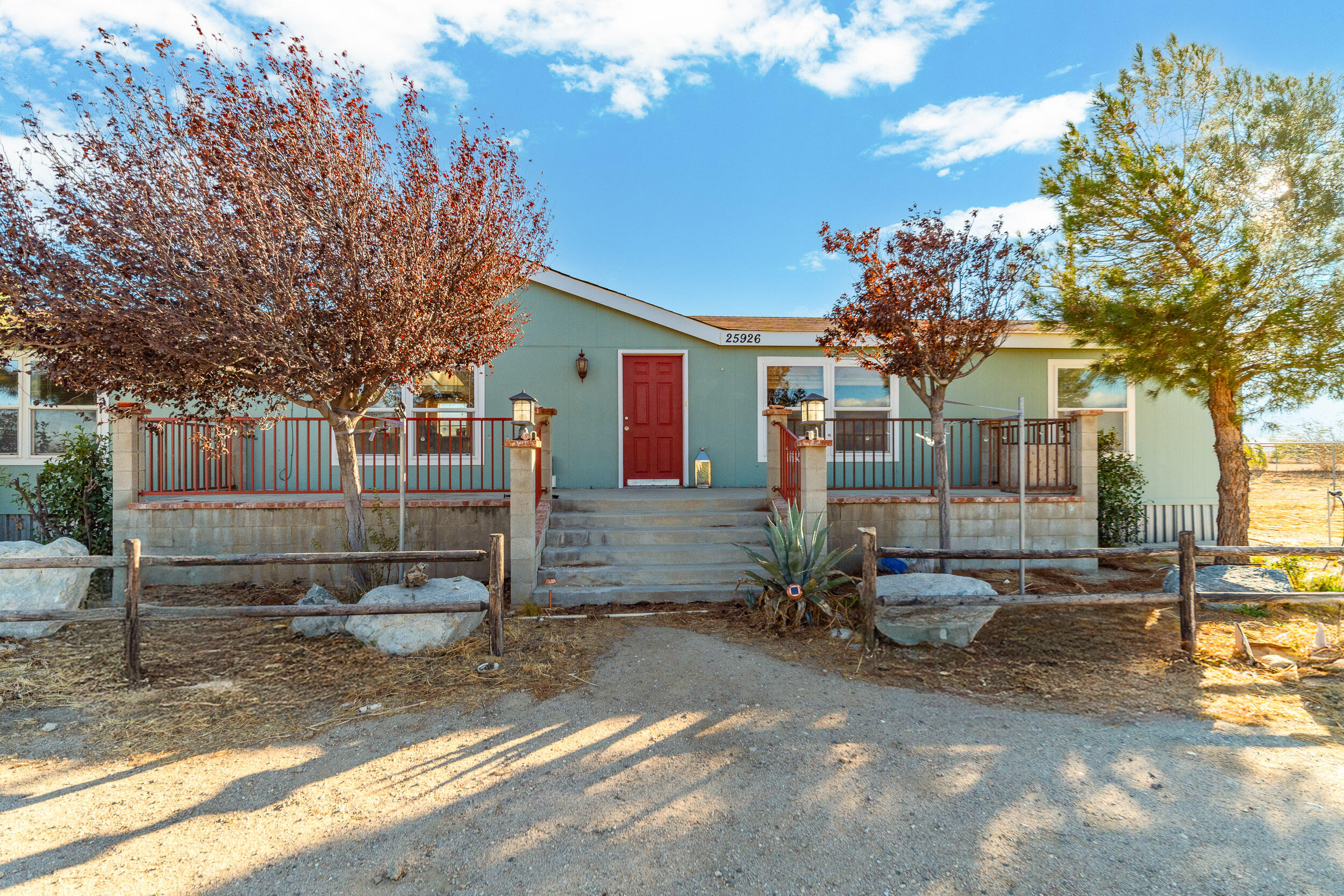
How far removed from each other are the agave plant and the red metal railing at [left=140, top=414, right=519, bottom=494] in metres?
2.97

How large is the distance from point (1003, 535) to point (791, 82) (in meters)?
7.03

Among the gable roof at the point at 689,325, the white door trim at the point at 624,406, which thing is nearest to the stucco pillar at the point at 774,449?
the white door trim at the point at 624,406

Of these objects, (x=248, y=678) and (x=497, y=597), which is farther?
(x=497, y=597)

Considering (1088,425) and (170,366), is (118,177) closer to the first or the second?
(170,366)

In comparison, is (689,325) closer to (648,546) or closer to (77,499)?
(648,546)

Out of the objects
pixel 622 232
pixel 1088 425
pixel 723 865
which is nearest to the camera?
pixel 723 865

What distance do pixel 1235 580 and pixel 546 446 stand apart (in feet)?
23.4

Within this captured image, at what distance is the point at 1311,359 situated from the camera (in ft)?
→ 18.4

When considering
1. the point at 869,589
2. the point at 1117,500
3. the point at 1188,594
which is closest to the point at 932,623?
the point at 869,589

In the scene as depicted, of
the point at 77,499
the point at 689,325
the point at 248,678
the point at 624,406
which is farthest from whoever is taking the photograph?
the point at 624,406

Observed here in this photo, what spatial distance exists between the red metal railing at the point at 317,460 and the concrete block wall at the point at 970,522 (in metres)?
3.57

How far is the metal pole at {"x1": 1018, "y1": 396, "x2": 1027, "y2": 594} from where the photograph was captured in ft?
18.5

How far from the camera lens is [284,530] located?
6340 mm

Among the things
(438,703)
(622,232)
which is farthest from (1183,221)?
(622,232)
